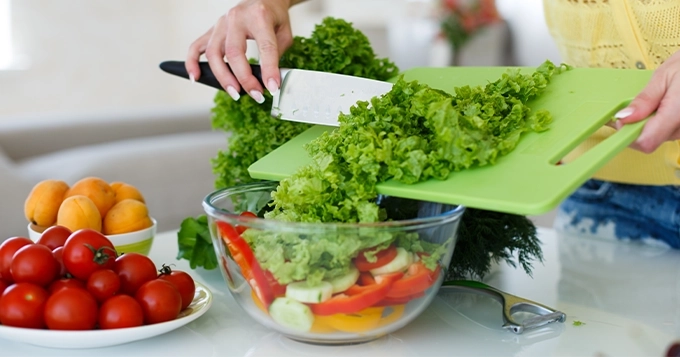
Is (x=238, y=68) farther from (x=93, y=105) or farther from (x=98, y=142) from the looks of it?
(x=93, y=105)

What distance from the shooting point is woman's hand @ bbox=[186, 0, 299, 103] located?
1092 millimetres

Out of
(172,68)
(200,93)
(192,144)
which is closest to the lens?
(172,68)

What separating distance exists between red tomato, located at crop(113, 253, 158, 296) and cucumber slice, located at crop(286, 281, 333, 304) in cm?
21

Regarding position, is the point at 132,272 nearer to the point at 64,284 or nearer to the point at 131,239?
the point at 64,284

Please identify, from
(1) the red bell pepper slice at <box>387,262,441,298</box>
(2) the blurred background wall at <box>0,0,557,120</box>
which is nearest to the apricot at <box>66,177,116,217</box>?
(1) the red bell pepper slice at <box>387,262,441,298</box>

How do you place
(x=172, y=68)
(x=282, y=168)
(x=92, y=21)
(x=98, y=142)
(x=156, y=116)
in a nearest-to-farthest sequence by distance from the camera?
(x=282, y=168) → (x=172, y=68) → (x=98, y=142) → (x=156, y=116) → (x=92, y=21)

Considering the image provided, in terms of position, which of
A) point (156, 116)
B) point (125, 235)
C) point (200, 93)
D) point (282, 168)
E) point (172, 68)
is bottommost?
point (200, 93)

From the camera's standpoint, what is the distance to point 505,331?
0.88 metres

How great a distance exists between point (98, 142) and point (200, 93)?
2.64m

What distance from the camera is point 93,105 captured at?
4.97m

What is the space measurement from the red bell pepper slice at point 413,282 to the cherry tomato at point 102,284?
0.32 metres


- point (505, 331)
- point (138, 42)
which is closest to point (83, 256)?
point (505, 331)

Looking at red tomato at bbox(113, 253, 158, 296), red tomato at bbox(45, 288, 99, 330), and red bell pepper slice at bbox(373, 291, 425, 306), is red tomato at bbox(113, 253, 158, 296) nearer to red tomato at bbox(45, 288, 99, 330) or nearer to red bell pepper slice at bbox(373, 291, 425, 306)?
red tomato at bbox(45, 288, 99, 330)

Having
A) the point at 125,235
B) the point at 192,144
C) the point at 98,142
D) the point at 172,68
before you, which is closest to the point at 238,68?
the point at 172,68
